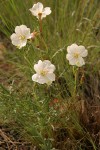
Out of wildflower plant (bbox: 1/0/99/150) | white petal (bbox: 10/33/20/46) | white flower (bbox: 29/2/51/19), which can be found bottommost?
wildflower plant (bbox: 1/0/99/150)

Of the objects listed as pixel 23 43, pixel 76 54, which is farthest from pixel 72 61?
pixel 23 43

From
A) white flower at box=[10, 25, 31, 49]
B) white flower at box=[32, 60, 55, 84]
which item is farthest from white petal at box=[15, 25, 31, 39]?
white flower at box=[32, 60, 55, 84]

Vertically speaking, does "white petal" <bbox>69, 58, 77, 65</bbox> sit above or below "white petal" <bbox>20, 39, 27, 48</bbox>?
below

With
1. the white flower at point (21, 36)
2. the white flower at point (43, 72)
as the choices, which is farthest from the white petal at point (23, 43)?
the white flower at point (43, 72)

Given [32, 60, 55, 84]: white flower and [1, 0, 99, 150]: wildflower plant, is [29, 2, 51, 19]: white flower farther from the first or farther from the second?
[32, 60, 55, 84]: white flower

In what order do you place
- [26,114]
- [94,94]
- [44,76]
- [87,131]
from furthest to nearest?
[94,94], [87,131], [26,114], [44,76]

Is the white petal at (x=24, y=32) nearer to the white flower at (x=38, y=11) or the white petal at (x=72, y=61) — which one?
the white flower at (x=38, y=11)

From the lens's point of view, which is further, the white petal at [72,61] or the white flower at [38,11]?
the white flower at [38,11]

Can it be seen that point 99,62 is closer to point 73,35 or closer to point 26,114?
point 73,35

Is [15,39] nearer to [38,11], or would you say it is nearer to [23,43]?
[23,43]

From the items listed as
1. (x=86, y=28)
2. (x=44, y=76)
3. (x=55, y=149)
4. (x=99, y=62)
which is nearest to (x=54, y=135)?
(x=55, y=149)

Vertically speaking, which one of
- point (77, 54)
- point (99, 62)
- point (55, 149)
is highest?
point (99, 62)
